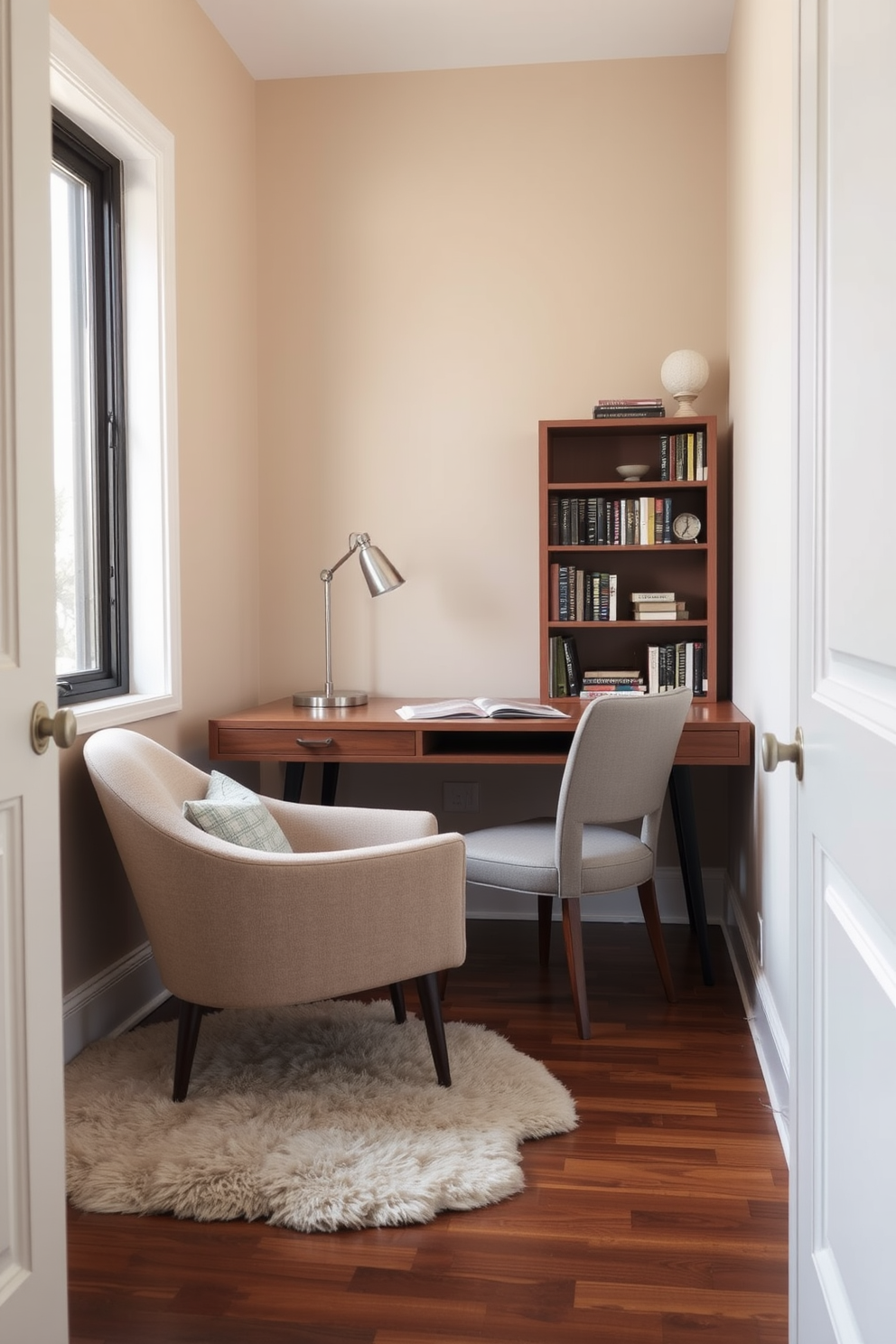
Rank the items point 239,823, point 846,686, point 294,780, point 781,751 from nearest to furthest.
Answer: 1. point 846,686
2. point 781,751
3. point 239,823
4. point 294,780

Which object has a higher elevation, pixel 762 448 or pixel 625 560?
pixel 762 448

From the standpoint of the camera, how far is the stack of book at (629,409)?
3516mm

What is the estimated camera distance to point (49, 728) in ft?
4.50

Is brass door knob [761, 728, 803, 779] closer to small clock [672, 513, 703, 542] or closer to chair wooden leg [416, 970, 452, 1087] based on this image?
chair wooden leg [416, 970, 452, 1087]

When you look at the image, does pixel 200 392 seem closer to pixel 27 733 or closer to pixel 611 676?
pixel 611 676

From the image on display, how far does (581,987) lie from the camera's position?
9.05ft

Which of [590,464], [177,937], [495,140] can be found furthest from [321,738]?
[495,140]

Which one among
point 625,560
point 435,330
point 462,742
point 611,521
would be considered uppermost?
point 435,330

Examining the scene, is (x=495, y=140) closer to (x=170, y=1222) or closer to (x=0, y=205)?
(x=0, y=205)

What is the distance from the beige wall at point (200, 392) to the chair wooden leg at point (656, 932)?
1366 mm

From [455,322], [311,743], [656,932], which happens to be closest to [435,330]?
[455,322]

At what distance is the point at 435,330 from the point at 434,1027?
240 centimetres

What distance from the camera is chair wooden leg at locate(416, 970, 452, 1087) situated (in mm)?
2375

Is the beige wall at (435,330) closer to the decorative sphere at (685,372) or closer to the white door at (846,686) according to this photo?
the decorative sphere at (685,372)
